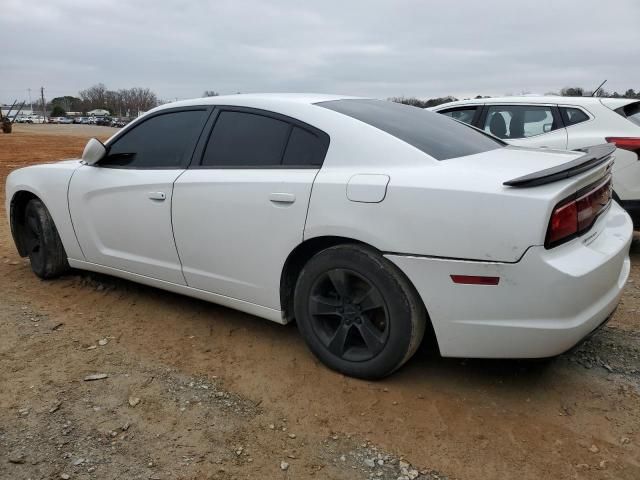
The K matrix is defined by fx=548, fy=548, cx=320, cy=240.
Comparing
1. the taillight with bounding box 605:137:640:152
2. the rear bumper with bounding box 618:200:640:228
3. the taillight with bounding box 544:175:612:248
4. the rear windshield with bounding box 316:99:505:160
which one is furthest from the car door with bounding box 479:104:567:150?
the taillight with bounding box 544:175:612:248

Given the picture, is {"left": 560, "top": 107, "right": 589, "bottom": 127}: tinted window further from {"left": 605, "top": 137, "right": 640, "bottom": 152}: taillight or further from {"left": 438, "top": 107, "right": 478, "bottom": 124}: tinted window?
{"left": 438, "top": 107, "right": 478, "bottom": 124}: tinted window

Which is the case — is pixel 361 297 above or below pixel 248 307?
above

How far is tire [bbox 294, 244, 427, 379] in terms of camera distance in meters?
2.62

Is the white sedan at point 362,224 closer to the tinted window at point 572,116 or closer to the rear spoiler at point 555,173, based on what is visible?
the rear spoiler at point 555,173

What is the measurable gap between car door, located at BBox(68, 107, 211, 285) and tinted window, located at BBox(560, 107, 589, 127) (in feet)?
12.8

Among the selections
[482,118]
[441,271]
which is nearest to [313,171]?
[441,271]

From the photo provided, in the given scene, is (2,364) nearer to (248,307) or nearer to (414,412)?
(248,307)

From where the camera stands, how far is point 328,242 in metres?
2.88

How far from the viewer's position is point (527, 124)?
5961mm

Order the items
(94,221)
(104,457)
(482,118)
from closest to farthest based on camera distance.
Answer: (104,457) → (94,221) → (482,118)

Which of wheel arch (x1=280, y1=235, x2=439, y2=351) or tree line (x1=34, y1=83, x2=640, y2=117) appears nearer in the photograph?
wheel arch (x1=280, y1=235, x2=439, y2=351)

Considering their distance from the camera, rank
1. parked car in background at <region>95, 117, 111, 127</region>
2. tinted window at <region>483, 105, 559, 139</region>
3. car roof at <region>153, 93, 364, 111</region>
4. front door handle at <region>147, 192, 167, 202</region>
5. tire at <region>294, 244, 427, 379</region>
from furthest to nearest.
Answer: parked car in background at <region>95, 117, 111, 127</region>, tinted window at <region>483, 105, 559, 139</region>, front door handle at <region>147, 192, 167, 202</region>, car roof at <region>153, 93, 364, 111</region>, tire at <region>294, 244, 427, 379</region>

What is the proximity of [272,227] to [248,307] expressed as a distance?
1.89ft

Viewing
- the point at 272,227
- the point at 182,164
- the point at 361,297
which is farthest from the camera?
the point at 182,164
